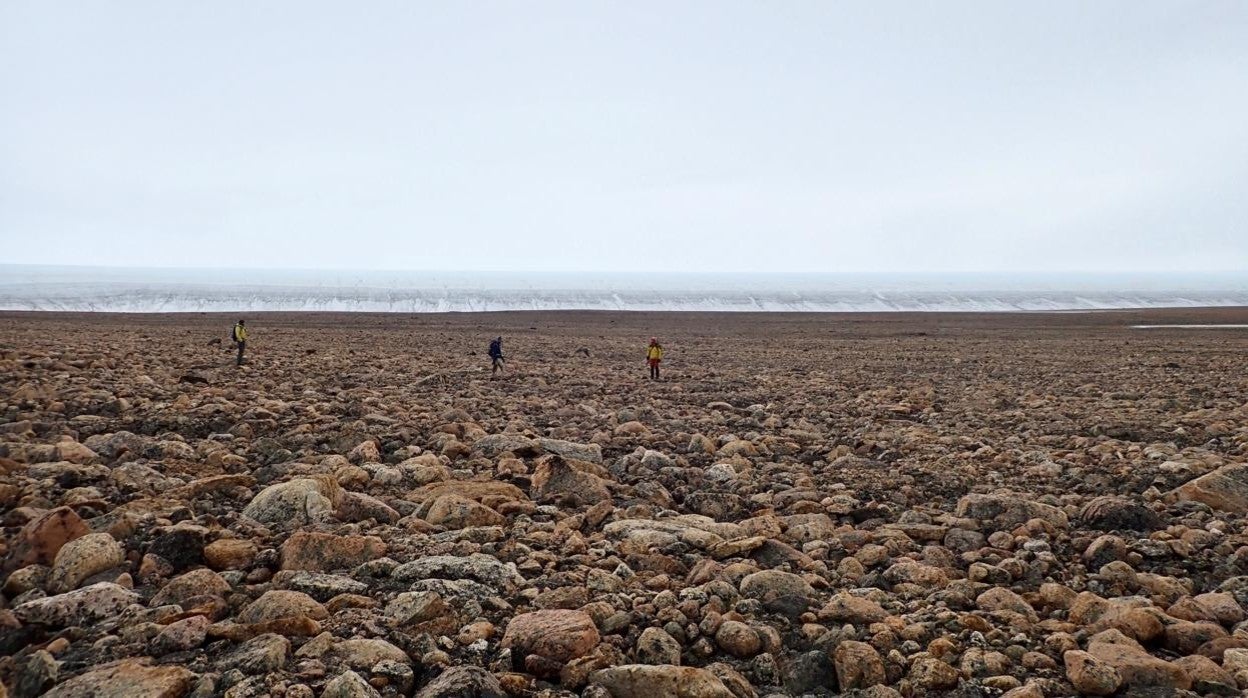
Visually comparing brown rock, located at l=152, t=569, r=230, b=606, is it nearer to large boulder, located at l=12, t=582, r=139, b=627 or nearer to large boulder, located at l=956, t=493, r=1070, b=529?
large boulder, located at l=12, t=582, r=139, b=627

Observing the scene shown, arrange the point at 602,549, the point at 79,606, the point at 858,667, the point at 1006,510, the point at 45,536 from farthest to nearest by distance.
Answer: the point at 1006,510 < the point at 602,549 < the point at 45,536 < the point at 79,606 < the point at 858,667

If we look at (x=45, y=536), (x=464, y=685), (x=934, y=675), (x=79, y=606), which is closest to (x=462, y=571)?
(x=464, y=685)

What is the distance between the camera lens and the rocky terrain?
4004 millimetres

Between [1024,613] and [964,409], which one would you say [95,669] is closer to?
[1024,613]

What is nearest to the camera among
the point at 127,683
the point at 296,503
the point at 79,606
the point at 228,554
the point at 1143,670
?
the point at 127,683

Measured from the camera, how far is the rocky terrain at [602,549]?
158 inches

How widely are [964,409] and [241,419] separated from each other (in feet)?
40.0

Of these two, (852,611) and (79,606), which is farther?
(852,611)

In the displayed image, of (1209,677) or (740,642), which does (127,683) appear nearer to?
(740,642)

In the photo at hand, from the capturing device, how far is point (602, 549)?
579 cm

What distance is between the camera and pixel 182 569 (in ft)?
16.7

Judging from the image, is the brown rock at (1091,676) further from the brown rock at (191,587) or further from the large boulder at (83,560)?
the large boulder at (83,560)

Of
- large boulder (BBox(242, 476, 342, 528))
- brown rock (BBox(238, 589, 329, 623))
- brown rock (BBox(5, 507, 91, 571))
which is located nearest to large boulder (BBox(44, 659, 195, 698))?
brown rock (BBox(238, 589, 329, 623))

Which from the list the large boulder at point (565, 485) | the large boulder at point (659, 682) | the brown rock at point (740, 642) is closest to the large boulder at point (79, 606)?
the large boulder at point (659, 682)
